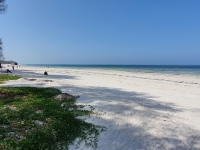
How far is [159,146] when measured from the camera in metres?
5.21

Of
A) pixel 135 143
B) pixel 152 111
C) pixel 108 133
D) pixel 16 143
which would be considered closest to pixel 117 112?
pixel 152 111

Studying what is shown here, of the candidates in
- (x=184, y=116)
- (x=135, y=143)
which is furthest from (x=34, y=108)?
(x=184, y=116)

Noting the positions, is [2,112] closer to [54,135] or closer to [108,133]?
[54,135]

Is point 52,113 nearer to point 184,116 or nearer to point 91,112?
point 91,112

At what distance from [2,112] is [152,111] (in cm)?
647

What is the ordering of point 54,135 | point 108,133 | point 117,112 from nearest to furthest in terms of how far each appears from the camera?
point 54,135, point 108,133, point 117,112

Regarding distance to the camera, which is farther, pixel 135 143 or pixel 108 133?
pixel 108 133

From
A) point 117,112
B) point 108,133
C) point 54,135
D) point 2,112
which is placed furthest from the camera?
point 117,112

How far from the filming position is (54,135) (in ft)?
17.4

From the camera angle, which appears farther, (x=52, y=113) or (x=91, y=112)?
(x=91, y=112)

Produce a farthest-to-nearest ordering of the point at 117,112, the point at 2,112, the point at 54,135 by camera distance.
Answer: the point at 117,112 → the point at 2,112 → the point at 54,135

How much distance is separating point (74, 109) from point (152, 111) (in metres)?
3.65

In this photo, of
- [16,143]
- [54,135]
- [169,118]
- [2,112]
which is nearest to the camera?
[16,143]

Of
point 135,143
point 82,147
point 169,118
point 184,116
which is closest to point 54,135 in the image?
point 82,147
